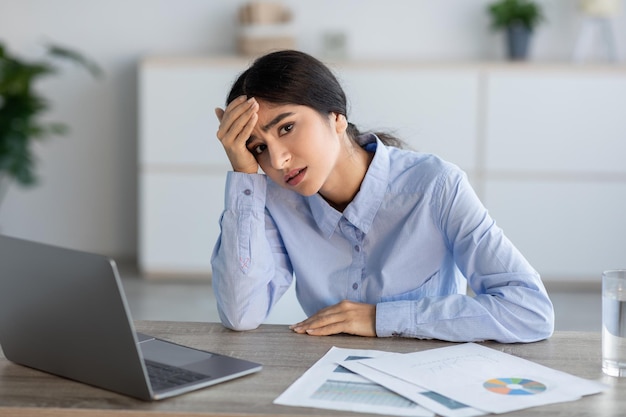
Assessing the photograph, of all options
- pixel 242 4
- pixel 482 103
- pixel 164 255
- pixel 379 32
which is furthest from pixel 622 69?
pixel 164 255

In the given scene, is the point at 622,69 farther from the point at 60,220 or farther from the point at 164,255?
the point at 60,220

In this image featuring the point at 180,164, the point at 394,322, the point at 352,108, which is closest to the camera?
the point at 394,322

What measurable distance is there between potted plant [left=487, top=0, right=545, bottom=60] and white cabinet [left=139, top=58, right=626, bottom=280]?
23cm

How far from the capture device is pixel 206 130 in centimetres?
530

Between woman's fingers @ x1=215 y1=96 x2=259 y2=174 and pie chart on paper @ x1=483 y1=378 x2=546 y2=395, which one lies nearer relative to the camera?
pie chart on paper @ x1=483 y1=378 x2=546 y2=395

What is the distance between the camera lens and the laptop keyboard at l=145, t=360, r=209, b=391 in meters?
1.46

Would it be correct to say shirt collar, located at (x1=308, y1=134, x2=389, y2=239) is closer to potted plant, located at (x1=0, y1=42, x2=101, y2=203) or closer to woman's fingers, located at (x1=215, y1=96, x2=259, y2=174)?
woman's fingers, located at (x1=215, y1=96, x2=259, y2=174)

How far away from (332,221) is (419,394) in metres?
0.70

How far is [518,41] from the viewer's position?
534cm

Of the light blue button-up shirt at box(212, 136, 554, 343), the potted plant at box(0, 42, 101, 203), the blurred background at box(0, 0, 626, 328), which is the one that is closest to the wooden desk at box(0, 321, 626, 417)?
the light blue button-up shirt at box(212, 136, 554, 343)

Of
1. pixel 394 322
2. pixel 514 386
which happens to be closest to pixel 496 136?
pixel 394 322

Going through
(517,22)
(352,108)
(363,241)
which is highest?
(517,22)

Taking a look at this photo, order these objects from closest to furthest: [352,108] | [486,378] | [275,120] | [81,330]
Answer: [81,330]
[486,378]
[275,120]
[352,108]

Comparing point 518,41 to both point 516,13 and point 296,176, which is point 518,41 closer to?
point 516,13
